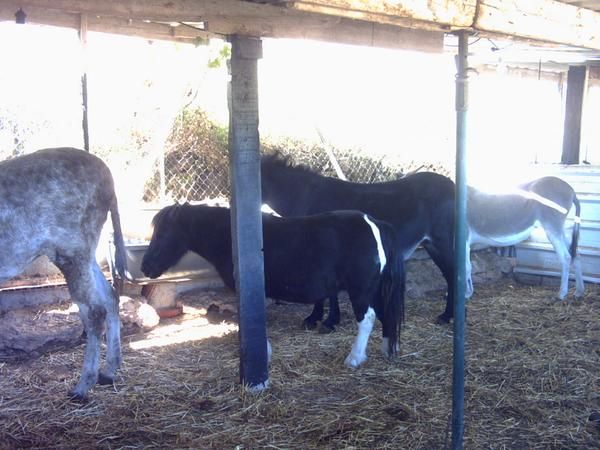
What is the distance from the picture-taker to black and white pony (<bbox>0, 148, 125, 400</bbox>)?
4.44m

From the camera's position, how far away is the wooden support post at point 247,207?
177 inches

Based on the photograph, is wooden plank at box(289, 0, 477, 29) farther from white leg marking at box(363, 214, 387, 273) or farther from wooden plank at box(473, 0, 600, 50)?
white leg marking at box(363, 214, 387, 273)

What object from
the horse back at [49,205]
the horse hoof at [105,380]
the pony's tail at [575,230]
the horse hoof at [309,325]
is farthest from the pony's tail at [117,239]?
the pony's tail at [575,230]

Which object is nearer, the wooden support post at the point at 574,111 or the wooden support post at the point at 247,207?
the wooden support post at the point at 247,207

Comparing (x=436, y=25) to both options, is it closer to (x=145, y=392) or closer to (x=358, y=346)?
(x=358, y=346)

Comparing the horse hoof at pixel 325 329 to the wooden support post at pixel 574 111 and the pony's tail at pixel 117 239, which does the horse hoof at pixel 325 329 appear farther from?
the wooden support post at pixel 574 111

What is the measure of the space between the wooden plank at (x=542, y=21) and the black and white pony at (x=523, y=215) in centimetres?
386

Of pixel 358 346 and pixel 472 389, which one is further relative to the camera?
pixel 358 346

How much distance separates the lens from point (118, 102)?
34.6 ft

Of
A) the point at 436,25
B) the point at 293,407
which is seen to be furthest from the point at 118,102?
the point at 436,25

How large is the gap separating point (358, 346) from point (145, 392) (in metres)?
1.86

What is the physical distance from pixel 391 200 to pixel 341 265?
186cm

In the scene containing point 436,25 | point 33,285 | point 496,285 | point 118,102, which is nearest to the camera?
point 436,25

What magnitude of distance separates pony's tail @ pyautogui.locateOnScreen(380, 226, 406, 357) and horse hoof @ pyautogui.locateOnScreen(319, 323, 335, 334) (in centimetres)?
95
